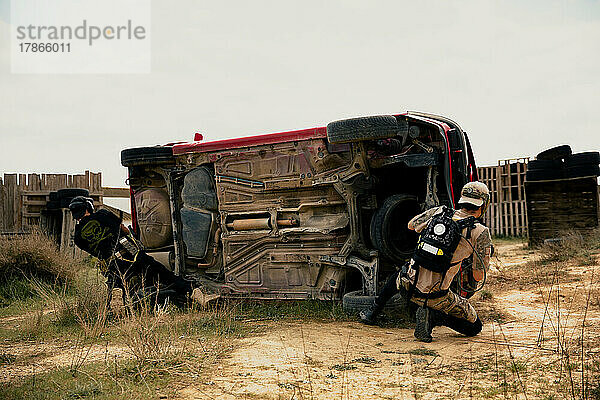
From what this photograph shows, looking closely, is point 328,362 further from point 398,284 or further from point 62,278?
point 62,278

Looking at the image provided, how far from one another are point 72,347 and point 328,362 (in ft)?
→ 9.74

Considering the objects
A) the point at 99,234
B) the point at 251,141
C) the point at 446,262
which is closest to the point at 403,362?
the point at 446,262

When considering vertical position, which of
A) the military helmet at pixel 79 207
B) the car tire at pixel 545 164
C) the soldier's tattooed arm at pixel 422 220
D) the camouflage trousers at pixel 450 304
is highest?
the car tire at pixel 545 164

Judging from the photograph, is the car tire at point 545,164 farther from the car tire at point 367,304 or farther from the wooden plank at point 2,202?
the wooden plank at point 2,202

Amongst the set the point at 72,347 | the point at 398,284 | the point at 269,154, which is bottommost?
the point at 72,347

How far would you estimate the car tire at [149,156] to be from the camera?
8961 millimetres

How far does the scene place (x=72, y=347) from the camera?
20.9 feet

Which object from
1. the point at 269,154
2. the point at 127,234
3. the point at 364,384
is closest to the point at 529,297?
the point at 269,154

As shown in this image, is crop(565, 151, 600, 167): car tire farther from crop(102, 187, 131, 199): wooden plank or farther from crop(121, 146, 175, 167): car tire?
crop(102, 187, 131, 199): wooden plank

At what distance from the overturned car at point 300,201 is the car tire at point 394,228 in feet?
0.05

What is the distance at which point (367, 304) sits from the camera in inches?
277

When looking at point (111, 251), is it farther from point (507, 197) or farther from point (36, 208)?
point (507, 197)

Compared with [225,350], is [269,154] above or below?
above

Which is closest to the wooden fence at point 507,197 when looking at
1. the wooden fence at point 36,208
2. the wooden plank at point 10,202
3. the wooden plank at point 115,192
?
the wooden plank at point 115,192
